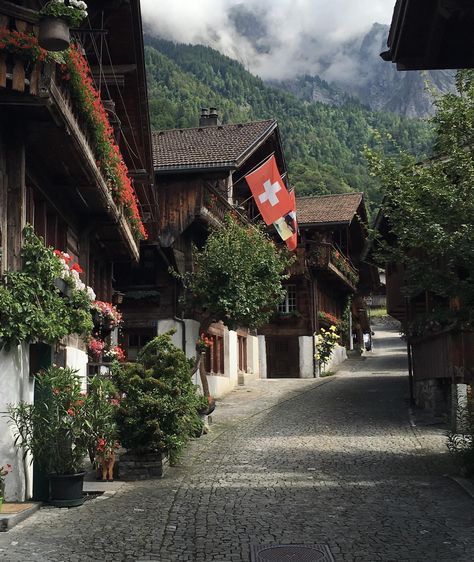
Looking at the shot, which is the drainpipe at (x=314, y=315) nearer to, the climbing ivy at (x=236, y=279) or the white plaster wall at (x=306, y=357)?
the white plaster wall at (x=306, y=357)

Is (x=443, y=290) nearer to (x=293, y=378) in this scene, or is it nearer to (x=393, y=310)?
(x=393, y=310)

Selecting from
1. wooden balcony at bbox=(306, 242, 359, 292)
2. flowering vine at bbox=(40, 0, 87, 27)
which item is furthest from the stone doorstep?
wooden balcony at bbox=(306, 242, 359, 292)

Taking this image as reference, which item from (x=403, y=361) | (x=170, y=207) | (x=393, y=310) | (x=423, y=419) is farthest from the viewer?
(x=403, y=361)

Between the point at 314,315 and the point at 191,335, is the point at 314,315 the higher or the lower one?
the higher one

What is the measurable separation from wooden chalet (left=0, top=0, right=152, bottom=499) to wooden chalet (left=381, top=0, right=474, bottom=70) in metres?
3.63

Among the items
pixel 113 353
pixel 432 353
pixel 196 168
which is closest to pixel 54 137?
pixel 113 353

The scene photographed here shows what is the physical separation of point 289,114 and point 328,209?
99.0m

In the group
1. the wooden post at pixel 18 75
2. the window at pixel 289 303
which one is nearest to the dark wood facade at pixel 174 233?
the window at pixel 289 303

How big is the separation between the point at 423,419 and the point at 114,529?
12381 mm

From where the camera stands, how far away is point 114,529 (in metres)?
8.23

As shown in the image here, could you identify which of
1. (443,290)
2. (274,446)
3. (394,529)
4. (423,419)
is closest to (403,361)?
(423,419)

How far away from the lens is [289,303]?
116 feet

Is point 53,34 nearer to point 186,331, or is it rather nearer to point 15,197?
point 15,197

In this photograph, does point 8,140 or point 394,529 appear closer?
point 394,529
